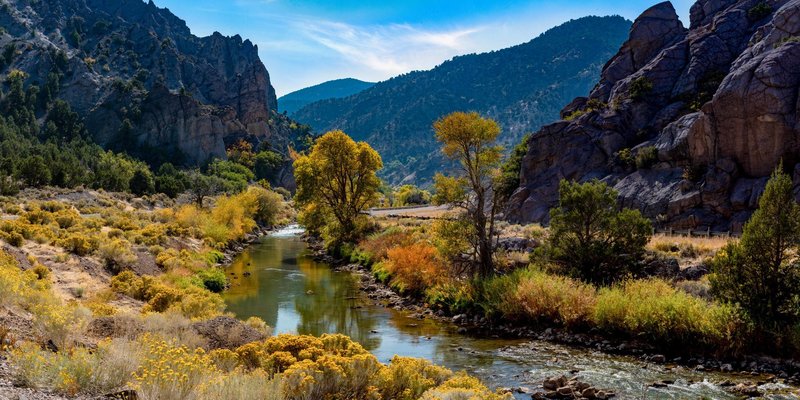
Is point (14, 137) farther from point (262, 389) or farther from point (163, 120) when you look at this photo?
point (262, 389)

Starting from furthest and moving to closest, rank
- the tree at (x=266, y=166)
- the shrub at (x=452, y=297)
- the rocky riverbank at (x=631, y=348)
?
the tree at (x=266, y=166) < the shrub at (x=452, y=297) < the rocky riverbank at (x=631, y=348)

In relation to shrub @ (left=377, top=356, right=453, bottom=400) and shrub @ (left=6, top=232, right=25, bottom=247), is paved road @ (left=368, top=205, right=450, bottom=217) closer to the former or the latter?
shrub @ (left=6, top=232, right=25, bottom=247)

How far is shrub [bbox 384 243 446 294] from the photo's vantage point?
99.0ft

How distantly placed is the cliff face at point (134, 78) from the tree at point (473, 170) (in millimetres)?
127248

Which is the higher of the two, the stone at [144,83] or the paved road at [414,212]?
the stone at [144,83]

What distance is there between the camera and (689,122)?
139 feet

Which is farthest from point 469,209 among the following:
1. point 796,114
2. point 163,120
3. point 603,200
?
point 163,120

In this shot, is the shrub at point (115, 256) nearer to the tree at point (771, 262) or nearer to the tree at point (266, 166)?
the tree at point (771, 262)

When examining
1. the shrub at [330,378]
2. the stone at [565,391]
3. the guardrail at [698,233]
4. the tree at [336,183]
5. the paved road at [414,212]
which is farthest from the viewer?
the paved road at [414,212]

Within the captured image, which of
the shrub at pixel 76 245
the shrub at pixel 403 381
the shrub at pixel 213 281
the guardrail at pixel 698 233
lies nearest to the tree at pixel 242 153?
the shrub at pixel 213 281

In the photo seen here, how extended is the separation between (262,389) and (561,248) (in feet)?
64.6

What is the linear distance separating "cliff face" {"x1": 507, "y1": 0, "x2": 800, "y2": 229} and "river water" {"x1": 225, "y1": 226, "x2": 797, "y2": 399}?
22.6m

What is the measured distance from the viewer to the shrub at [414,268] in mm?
30172

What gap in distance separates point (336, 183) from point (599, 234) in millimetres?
33040
